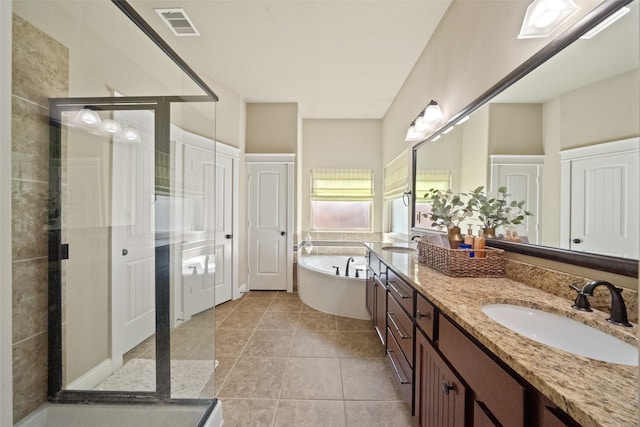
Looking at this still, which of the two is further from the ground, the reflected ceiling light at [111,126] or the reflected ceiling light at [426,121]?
the reflected ceiling light at [426,121]

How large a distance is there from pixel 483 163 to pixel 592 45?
0.67 m

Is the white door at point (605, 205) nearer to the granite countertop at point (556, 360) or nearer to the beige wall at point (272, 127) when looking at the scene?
the granite countertop at point (556, 360)

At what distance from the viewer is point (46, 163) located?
4.26 ft

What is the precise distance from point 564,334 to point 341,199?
11.2ft

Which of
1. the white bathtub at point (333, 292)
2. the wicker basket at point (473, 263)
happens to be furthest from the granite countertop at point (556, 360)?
the white bathtub at point (333, 292)

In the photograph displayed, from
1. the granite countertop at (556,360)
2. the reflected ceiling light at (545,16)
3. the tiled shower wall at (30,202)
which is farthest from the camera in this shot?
the tiled shower wall at (30,202)

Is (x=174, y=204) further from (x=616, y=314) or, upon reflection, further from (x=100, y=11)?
(x=616, y=314)

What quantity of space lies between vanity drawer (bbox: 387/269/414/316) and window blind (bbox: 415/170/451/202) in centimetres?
87

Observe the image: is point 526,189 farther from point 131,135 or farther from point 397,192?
point 131,135

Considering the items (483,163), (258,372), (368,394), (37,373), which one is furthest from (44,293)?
(483,163)

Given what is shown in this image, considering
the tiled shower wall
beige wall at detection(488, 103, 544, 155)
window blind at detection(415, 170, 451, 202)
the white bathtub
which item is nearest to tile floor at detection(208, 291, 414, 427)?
the white bathtub

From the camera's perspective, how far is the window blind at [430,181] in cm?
194

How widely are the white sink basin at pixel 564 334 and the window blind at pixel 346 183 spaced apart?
3.25 meters

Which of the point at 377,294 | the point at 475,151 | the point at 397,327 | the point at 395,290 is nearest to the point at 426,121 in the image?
the point at 475,151
